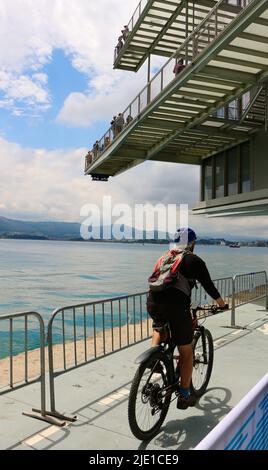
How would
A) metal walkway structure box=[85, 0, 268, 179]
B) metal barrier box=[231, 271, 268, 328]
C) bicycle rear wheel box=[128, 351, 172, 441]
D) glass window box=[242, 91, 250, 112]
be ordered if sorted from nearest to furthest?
bicycle rear wheel box=[128, 351, 172, 441]
metal walkway structure box=[85, 0, 268, 179]
metal barrier box=[231, 271, 268, 328]
glass window box=[242, 91, 250, 112]

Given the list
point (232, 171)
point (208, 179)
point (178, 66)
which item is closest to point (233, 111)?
point (232, 171)

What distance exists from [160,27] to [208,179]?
781 centimetres

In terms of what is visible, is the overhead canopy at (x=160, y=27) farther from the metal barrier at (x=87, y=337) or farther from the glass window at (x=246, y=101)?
the metal barrier at (x=87, y=337)

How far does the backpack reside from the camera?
4129 mm

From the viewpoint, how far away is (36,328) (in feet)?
53.7

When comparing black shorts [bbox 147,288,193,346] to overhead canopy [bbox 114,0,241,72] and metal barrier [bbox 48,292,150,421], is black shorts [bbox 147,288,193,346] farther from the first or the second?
overhead canopy [bbox 114,0,241,72]

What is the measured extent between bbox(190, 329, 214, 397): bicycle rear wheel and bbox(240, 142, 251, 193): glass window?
12.7 meters

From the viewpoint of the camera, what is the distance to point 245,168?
17.4 metres

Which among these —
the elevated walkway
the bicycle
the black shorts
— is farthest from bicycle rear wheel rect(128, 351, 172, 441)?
the black shorts

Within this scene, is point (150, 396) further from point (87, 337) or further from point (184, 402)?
point (87, 337)

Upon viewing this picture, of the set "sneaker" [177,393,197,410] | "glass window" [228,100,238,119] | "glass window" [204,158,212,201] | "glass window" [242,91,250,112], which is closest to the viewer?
"sneaker" [177,393,197,410]

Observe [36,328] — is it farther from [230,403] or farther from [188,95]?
[230,403]

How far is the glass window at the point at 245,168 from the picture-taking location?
677 inches

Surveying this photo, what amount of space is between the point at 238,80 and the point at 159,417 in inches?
347
